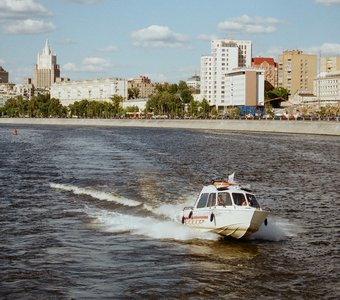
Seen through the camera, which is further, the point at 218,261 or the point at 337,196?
the point at 337,196

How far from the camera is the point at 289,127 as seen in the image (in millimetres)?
158750

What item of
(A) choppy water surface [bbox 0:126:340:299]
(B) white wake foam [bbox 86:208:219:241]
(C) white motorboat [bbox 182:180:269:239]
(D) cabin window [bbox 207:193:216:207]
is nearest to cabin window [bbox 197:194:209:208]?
(C) white motorboat [bbox 182:180:269:239]

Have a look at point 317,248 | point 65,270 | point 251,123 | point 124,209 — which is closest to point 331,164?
point 124,209

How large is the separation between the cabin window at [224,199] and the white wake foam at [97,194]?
11818mm

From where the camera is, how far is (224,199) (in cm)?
2734

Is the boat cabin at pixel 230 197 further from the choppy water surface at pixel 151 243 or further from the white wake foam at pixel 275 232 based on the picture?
the white wake foam at pixel 275 232

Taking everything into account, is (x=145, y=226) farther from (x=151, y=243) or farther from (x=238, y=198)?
(x=238, y=198)

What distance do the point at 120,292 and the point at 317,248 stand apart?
9591 millimetres

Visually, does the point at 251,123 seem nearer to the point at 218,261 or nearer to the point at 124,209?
the point at 124,209

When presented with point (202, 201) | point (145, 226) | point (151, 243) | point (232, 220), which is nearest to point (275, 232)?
point (232, 220)

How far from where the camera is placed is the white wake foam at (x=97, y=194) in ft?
129

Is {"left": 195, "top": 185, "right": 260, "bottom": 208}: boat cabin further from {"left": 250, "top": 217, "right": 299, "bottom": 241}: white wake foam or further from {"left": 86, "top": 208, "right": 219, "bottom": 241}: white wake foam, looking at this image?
{"left": 250, "top": 217, "right": 299, "bottom": 241}: white wake foam

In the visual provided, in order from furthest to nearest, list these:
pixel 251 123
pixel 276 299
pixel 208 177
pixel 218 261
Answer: pixel 251 123 < pixel 208 177 < pixel 218 261 < pixel 276 299

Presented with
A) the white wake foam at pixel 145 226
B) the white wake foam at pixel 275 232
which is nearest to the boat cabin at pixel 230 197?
the white wake foam at pixel 145 226
